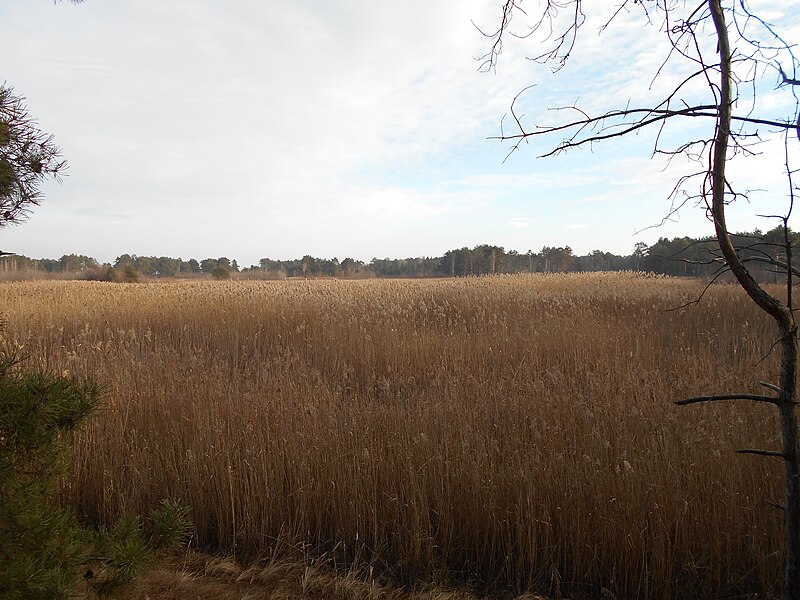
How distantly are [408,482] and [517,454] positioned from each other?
802 mm

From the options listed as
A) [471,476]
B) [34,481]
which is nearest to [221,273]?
[471,476]

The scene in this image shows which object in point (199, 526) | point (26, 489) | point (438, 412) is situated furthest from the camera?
point (438, 412)

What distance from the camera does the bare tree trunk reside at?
173 cm

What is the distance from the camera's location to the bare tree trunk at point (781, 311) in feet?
5.68

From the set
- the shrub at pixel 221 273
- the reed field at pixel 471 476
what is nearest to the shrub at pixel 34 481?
the reed field at pixel 471 476

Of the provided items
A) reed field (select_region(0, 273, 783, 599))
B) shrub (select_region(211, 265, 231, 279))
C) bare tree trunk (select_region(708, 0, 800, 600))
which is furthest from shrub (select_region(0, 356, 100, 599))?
shrub (select_region(211, 265, 231, 279))

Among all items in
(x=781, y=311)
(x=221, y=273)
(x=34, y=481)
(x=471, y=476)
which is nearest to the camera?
(x=34, y=481)

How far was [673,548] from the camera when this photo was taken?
254 centimetres

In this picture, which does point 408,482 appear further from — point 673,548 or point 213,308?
point 213,308

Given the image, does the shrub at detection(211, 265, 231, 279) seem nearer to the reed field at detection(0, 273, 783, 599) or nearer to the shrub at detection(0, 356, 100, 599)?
the reed field at detection(0, 273, 783, 599)

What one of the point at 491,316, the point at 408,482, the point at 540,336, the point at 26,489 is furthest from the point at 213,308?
the point at 26,489

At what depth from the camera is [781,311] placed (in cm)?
175

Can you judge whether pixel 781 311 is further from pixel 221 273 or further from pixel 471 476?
pixel 221 273

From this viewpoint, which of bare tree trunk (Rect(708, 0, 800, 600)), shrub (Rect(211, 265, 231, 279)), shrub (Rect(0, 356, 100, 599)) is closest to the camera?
shrub (Rect(0, 356, 100, 599))
